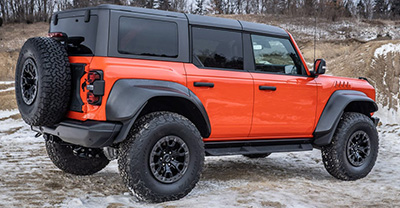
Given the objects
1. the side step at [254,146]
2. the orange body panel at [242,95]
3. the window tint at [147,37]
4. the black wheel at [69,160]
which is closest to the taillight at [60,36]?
the orange body panel at [242,95]

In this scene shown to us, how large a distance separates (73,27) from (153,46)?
918 mm

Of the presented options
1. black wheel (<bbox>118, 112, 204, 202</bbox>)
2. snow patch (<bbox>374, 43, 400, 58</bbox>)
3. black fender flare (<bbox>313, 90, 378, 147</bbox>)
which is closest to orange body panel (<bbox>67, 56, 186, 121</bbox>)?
black wheel (<bbox>118, 112, 204, 202</bbox>)

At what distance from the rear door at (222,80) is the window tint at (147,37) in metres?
0.27

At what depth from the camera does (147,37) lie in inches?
170

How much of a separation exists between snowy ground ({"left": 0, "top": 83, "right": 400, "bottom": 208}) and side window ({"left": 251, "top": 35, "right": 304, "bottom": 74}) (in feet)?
4.78

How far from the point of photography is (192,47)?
4645 mm

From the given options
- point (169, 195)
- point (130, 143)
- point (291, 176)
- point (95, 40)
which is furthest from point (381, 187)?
point (95, 40)

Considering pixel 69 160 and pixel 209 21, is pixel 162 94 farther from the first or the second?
pixel 69 160

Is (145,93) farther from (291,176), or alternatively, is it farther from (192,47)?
(291,176)

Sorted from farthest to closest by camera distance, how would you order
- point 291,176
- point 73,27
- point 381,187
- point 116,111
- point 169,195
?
point 291,176 → point 381,187 → point 73,27 → point 169,195 → point 116,111

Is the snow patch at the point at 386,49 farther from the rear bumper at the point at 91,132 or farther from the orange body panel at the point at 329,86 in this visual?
the rear bumper at the point at 91,132

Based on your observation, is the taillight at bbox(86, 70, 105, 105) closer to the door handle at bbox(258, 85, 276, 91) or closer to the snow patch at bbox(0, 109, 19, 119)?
the door handle at bbox(258, 85, 276, 91)

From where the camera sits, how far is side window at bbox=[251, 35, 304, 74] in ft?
17.2

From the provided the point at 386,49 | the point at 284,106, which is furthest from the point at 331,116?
the point at 386,49
